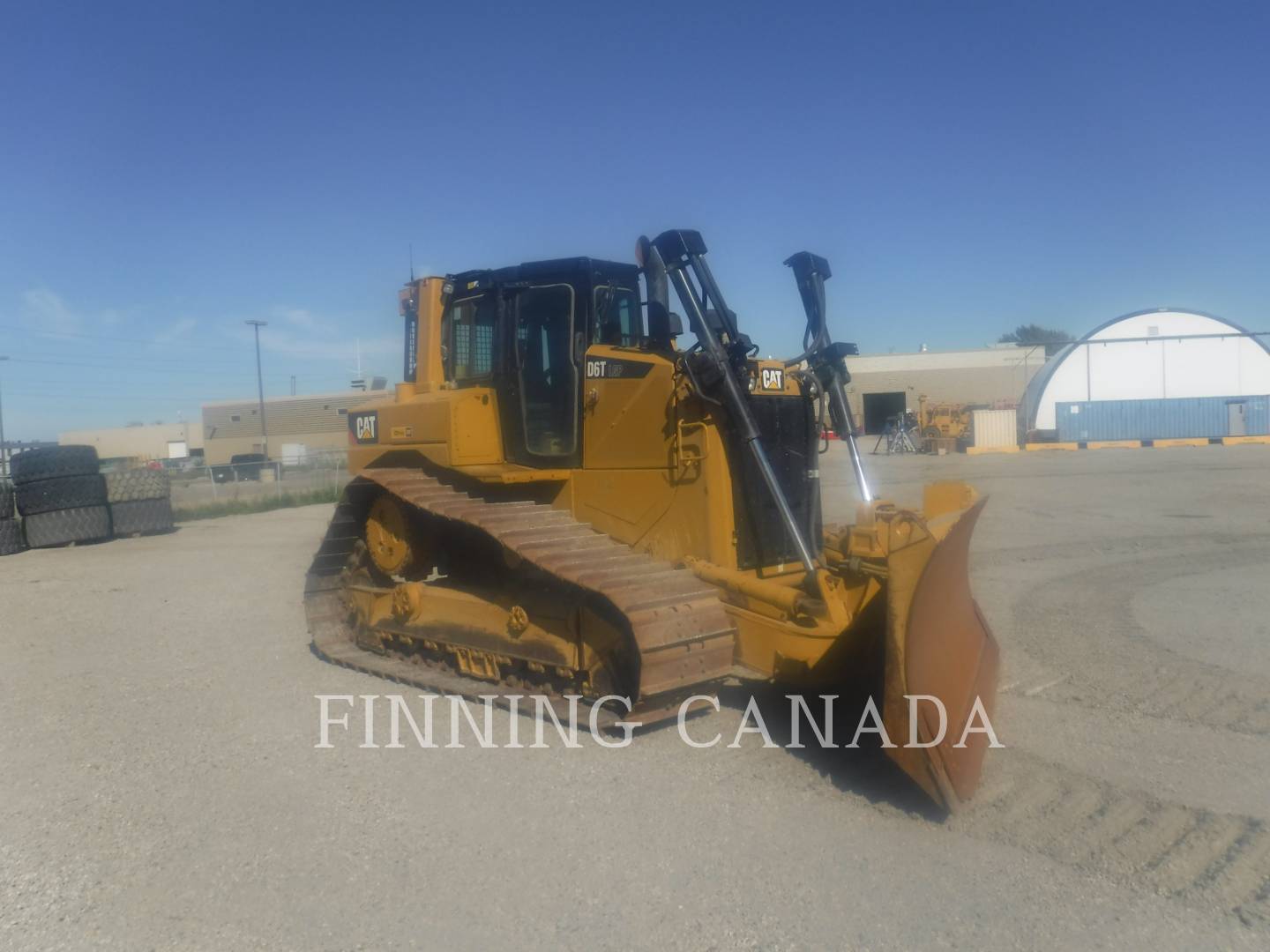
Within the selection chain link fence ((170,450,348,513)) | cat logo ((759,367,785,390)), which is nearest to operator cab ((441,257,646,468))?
cat logo ((759,367,785,390))

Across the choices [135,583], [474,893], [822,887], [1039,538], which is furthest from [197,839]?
[1039,538]

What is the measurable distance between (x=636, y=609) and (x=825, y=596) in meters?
1.04

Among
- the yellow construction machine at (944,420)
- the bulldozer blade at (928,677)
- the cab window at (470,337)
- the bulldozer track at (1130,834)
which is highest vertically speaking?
the cab window at (470,337)

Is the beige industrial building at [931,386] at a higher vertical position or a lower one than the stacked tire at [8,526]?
higher

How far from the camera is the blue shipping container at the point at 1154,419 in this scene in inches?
1788

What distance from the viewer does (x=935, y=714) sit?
5.00 m

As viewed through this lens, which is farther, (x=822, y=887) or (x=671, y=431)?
(x=671, y=431)

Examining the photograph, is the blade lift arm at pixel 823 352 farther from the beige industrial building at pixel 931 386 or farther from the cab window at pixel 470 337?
the beige industrial building at pixel 931 386

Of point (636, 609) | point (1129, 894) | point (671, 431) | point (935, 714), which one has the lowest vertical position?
point (1129, 894)

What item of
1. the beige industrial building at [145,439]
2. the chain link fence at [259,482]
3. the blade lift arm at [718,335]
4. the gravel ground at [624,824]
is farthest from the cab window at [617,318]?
the beige industrial building at [145,439]

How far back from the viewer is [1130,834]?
470 centimetres

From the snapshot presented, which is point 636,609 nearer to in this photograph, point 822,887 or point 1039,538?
point 822,887

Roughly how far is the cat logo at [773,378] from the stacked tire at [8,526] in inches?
635

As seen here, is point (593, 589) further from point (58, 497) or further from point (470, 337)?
point (58, 497)
